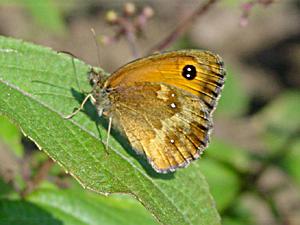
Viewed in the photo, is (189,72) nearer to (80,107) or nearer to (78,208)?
(80,107)

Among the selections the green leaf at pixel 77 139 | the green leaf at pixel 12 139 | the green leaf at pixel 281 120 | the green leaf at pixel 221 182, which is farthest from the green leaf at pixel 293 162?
the green leaf at pixel 12 139

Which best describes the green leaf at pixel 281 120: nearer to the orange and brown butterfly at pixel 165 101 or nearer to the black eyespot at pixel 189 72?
the orange and brown butterfly at pixel 165 101

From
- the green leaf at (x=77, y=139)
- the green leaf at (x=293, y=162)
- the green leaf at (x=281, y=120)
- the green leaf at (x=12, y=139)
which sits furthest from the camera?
the green leaf at (x=281, y=120)

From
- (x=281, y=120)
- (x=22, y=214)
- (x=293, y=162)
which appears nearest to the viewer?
(x=22, y=214)

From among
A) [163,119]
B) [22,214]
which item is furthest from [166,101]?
[22,214]

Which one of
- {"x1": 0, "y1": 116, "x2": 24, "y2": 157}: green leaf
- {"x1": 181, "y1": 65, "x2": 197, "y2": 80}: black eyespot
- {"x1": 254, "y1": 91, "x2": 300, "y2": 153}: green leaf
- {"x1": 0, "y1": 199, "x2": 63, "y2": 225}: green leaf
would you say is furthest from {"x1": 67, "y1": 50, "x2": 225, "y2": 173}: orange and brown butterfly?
{"x1": 254, "y1": 91, "x2": 300, "y2": 153}: green leaf

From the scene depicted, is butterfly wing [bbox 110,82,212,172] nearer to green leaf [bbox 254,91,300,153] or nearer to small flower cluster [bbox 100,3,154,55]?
small flower cluster [bbox 100,3,154,55]

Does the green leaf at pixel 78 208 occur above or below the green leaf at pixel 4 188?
Result: below
